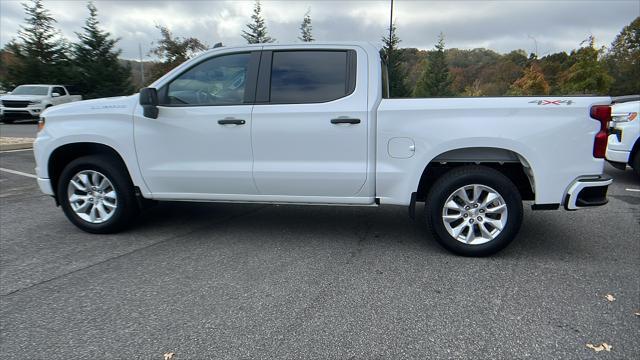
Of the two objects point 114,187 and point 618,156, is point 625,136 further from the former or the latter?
point 114,187

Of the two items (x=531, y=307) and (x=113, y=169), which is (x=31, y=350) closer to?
(x=113, y=169)

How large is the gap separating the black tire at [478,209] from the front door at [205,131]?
1.77 meters

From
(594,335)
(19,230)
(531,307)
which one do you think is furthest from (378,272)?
(19,230)

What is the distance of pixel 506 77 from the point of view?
49.9 meters

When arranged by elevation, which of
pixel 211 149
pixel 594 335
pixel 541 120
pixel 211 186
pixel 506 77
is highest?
pixel 506 77

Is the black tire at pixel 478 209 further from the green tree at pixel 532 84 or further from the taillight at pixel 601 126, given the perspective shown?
the green tree at pixel 532 84

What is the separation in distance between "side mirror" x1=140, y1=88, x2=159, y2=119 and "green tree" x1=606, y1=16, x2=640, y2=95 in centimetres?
→ 4890

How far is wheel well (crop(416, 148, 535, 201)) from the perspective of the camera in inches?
152

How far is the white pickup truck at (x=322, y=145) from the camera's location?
143 inches

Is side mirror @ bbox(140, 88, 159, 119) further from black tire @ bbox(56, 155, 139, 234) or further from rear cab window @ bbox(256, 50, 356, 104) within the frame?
rear cab window @ bbox(256, 50, 356, 104)

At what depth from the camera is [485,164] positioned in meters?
4.13

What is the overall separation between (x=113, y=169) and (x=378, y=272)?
116 inches

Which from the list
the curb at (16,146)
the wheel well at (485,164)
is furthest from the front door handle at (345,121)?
the curb at (16,146)

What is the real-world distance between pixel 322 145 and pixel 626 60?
180 ft
